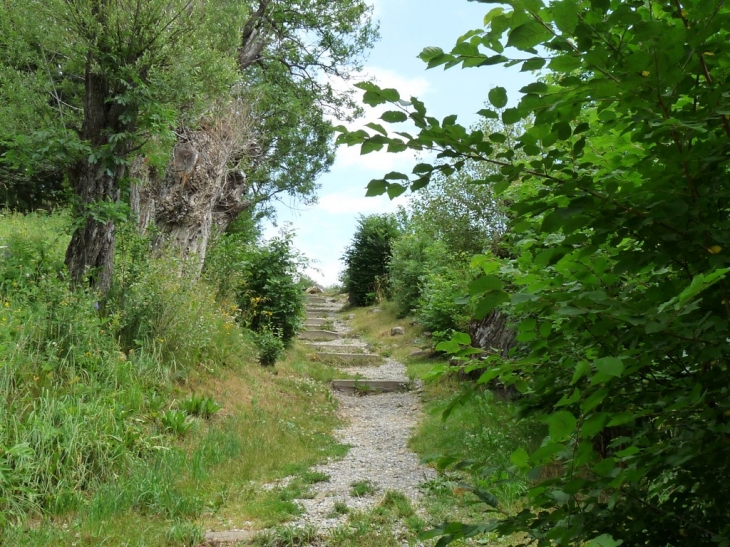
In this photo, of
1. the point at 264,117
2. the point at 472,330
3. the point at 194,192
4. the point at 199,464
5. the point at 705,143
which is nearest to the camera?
the point at 705,143

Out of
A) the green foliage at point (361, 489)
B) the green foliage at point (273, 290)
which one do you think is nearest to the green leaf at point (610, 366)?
the green foliage at point (361, 489)

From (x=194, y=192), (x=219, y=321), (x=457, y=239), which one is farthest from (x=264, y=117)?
(x=219, y=321)

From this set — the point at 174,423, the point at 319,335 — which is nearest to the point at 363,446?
the point at 174,423

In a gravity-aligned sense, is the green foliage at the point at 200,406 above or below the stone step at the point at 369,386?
above

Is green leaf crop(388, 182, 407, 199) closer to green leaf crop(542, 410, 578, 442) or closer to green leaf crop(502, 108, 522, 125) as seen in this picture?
green leaf crop(502, 108, 522, 125)

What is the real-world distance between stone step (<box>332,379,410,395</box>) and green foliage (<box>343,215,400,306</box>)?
433 inches

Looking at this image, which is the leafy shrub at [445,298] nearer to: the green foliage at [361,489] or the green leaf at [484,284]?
the green foliage at [361,489]

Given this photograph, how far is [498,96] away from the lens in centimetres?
127

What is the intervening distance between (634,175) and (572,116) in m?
0.47

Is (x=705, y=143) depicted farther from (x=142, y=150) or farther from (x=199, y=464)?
(x=142, y=150)

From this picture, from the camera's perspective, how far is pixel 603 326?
1.29 m

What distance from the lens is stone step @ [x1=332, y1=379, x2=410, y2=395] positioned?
35.9ft

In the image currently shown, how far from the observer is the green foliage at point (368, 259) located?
2269 cm

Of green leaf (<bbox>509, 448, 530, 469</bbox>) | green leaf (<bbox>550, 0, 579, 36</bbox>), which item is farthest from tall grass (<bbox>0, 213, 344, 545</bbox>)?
green leaf (<bbox>550, 0, 579, 36</bbox>)
